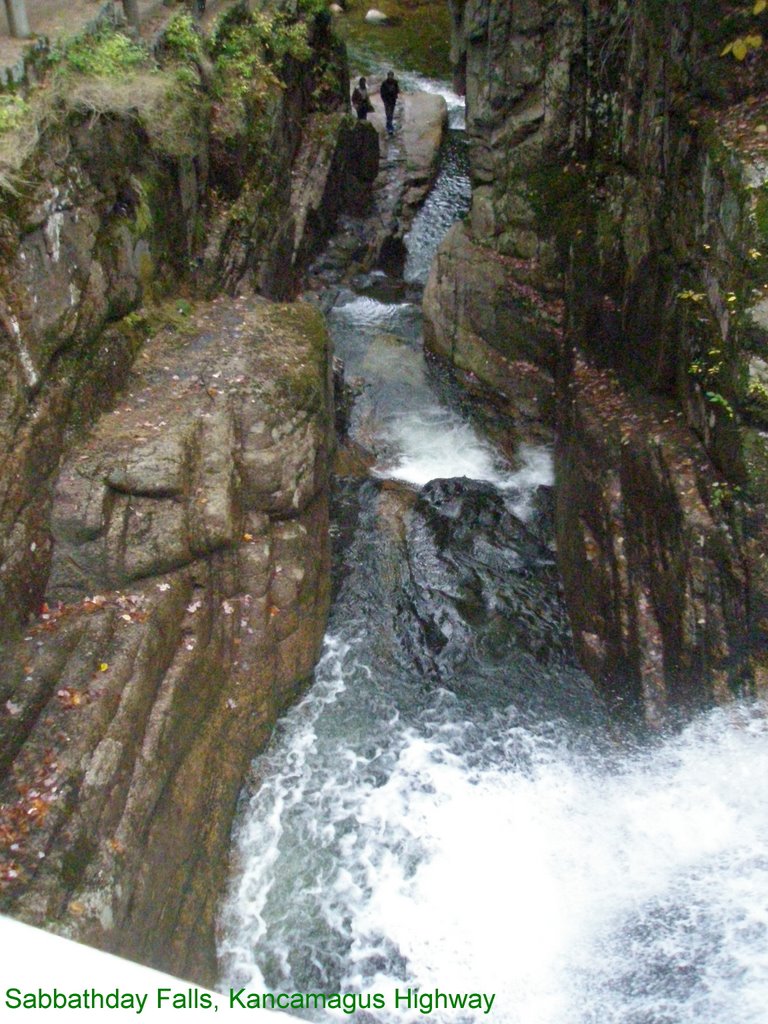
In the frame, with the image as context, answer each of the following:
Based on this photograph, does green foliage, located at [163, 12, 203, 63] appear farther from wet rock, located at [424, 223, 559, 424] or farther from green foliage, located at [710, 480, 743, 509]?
green foliage, located at [710, 480, 743, 509]

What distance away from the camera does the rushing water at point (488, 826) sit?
6.43 m

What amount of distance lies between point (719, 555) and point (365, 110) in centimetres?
1696

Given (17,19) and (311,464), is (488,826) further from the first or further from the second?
(17,19)

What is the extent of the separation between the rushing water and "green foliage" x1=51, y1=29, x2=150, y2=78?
20.4 ft

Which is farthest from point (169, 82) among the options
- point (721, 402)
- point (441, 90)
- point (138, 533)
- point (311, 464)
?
point (441, 90)

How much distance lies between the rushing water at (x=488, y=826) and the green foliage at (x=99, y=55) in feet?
20.4

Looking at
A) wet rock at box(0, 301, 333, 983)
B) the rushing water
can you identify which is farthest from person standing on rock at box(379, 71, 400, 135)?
the rushing water

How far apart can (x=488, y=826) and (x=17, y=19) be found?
434 inches

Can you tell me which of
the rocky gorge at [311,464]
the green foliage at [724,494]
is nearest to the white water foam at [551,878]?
the rocky gorge at [311,464]

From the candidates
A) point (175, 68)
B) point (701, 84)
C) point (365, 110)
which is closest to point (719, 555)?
point (701, 84)

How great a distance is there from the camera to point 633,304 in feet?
35.3

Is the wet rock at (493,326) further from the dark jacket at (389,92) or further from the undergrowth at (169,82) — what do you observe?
the dark jacket at (389,92)

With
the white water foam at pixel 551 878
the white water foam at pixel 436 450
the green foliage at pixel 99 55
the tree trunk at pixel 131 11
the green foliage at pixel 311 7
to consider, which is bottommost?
the white water foam at pixel 551 878

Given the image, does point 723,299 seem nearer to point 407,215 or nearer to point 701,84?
point 701,84
